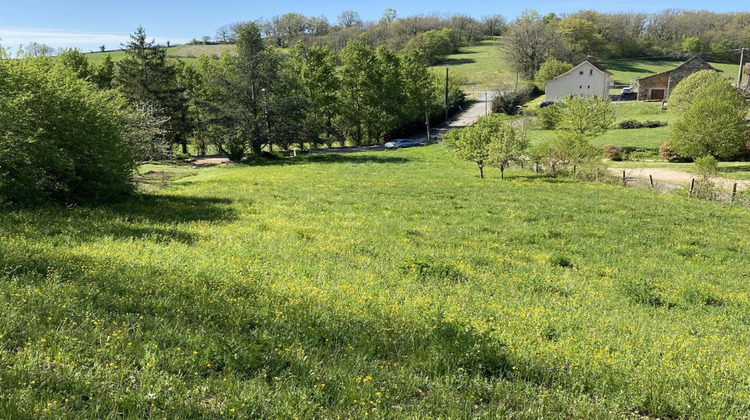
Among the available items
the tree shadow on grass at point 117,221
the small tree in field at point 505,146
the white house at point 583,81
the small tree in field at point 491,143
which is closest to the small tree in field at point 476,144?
the small tree in field at point 491,143

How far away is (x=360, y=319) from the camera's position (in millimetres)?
6254

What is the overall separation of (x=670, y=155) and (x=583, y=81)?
157ft

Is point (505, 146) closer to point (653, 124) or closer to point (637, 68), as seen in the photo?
point (653, 124)

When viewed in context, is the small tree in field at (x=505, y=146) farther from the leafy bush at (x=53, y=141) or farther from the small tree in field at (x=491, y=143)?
the leafy bush at (x=53, y=141)

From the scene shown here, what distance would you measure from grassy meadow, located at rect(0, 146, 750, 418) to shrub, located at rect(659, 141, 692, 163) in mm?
34136

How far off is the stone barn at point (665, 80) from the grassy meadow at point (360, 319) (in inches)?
3203

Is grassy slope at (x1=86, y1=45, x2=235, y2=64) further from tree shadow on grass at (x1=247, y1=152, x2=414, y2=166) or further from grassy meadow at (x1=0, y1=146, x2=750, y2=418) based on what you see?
grassy meadow at (x1=0, y1=146, x2=750, y2=418)

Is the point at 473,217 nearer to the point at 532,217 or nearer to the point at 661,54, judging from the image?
the point at 532,217

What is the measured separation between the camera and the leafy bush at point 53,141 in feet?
47.2

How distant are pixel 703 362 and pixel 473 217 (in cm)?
1220

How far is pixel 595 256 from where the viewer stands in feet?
41.1

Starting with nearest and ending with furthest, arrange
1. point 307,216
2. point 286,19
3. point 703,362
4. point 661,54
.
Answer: point 703,362
point 307,216
point 661,54
point 286,19

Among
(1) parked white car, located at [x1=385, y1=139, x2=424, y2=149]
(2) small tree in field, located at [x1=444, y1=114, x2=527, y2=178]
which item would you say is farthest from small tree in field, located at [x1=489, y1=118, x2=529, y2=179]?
(1) parked white car, located at [x1=385, y1=139, x2=424, y2=149]

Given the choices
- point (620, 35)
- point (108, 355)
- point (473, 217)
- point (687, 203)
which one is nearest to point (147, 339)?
point (108, 355)
